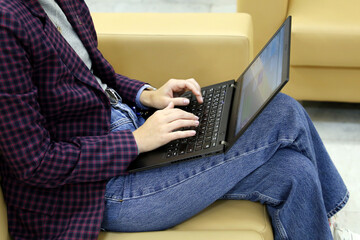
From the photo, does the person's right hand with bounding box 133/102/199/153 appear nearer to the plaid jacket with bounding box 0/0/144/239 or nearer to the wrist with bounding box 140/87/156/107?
the plaid jacket with bounding box 0/0/144/239

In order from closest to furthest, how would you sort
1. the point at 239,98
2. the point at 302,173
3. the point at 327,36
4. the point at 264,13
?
the point at 302,173, the point at 239,98, the point at 327,36, the point at 264,13

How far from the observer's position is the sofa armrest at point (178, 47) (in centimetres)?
118

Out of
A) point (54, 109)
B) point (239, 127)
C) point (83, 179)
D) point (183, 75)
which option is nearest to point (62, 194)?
point (83, 179)

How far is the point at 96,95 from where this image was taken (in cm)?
93

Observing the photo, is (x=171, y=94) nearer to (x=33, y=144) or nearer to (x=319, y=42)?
(x=33, y=144)

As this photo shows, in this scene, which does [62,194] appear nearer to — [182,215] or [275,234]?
[182,215]

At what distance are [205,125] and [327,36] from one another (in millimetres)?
808

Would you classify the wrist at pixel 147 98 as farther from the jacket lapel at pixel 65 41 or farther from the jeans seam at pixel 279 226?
the jeans seam at pixel 279 226

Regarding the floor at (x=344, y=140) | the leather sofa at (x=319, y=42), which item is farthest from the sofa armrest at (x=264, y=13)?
the floor at (x=344, y=140)

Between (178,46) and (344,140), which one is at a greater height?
(178,46)

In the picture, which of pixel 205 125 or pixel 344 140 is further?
pixel 344 140

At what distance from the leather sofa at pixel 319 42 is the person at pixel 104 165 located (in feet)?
2.15

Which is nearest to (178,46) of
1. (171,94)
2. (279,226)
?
(171,94)

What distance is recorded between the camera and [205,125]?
943 millimetres
